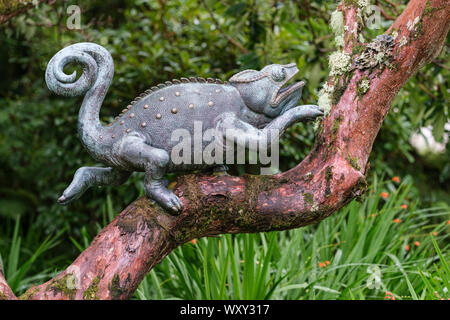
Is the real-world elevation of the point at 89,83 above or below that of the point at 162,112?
above

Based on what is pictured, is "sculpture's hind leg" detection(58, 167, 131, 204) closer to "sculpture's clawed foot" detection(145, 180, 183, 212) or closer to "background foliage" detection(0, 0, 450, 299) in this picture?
"sculpture's clawed foot" detection(145, 180, 183, 212)

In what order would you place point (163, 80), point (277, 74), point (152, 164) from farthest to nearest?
point (163, 80), point (277, 74), point (152, 164)

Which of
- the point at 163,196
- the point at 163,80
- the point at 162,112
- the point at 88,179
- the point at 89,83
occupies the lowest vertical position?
the point at 163,196

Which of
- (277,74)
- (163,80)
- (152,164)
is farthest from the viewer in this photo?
(163,80)

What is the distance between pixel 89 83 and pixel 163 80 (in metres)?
1.66

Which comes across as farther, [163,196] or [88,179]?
[88,179]

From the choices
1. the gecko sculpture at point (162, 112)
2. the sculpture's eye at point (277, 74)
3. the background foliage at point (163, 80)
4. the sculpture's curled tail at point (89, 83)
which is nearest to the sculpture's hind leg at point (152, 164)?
the gecko sculpture at point (162, 112)

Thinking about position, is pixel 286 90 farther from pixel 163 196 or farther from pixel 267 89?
pixel 163 196

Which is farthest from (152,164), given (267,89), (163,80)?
(163,80)

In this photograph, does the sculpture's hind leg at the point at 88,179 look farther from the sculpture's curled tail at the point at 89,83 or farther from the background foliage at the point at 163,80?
the background foliage at the point at 163,80

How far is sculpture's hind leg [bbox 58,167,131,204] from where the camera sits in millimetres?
1634

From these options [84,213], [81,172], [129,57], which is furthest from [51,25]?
[81,172]

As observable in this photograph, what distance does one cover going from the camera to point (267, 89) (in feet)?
5.33
